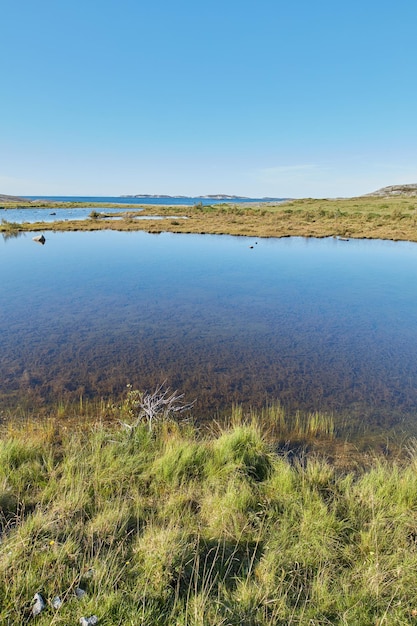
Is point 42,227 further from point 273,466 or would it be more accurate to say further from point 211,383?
point 273,466

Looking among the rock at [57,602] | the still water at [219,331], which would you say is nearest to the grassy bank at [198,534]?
the rock at [57,602]

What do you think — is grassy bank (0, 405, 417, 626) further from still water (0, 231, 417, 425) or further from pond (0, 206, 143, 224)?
pond (0, 206, 143, 224)

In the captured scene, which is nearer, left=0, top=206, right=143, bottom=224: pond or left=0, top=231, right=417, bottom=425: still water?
left=0, top=231, right=417, bottom=425: still water

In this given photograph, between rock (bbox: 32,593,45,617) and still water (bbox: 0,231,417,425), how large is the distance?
18.3 ft

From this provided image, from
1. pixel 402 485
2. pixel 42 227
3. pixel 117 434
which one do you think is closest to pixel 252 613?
pixel 402 485

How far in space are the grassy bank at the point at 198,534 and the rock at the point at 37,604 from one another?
0.05 metres

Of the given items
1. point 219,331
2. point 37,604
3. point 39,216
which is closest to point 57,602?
point 37,604

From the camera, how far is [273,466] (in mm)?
5621

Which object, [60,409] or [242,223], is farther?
[242,223]

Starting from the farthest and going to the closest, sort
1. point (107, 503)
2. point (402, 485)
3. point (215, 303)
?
1. point (215, 303)
2. point (402, 485)
3. point (107, 503)

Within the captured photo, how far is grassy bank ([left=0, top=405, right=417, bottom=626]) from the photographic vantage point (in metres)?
3.00

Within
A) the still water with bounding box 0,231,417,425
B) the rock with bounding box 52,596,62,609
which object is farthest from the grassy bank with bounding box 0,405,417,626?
the still water with bounding box 0,231,417,425

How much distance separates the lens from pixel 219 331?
14.0 metres

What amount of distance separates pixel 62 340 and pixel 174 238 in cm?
3249
